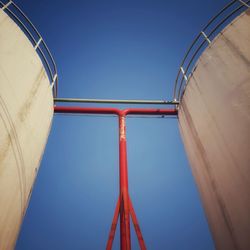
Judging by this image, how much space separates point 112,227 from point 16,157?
2.77 metres

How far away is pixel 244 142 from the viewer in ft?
11.5

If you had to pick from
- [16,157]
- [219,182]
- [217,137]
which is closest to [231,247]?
[219,182]

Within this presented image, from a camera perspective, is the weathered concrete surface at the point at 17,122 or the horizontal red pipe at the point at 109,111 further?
the horizontal red pipe at the point at 109,111

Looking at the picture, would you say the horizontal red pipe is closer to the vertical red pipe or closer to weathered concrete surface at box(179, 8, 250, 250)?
the vertical red pipe

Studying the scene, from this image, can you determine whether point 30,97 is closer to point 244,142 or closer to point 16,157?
point 16,157

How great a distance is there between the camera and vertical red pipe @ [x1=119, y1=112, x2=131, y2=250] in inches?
181

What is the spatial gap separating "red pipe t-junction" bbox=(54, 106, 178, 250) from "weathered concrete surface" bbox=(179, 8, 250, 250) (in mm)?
1955

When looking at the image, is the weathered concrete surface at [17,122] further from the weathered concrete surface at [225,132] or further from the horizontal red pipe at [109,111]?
the weathered concrete surface at [225,132]

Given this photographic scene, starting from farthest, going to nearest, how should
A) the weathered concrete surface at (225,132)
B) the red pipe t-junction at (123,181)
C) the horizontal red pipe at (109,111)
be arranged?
the horizontal red pipe at (109,111) < the red pipe t-junction at (123,181) < the weathered concrete surface at (225,132)

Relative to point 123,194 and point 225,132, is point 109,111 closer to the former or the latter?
point 123,194

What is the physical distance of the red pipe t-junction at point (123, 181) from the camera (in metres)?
4.71

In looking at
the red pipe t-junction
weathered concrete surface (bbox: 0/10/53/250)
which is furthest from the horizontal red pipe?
weathered concrete surface (bbox: 0/10/53/250)

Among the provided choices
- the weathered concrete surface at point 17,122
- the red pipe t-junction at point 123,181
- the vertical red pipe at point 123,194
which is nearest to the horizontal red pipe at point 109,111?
the red pipe t-junction at point 123,181

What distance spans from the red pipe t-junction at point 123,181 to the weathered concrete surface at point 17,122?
2.24m
